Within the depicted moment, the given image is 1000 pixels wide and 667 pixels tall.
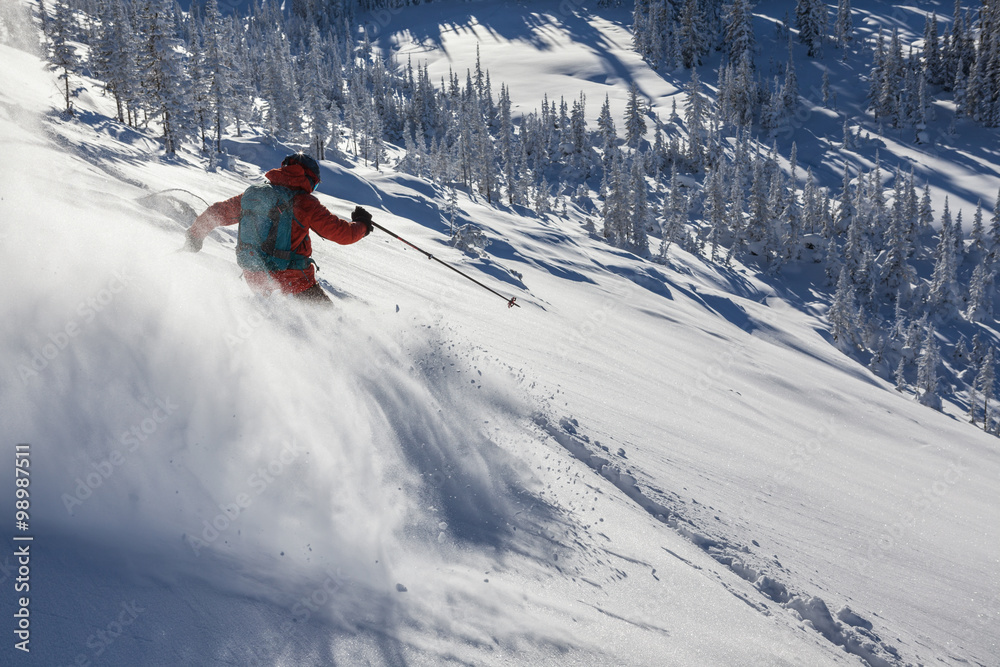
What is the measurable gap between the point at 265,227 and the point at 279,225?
14 centimetres

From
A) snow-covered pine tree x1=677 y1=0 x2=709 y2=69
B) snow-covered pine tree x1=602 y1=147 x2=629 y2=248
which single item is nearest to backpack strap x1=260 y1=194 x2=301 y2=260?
snow-covered pine tree x1=602 y1=147 x2=629 y2=248

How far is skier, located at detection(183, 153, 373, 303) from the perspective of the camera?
5848 millimetres

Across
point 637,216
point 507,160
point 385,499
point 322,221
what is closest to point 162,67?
point 637,216

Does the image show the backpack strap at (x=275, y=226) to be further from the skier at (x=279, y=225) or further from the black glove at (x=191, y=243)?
the black glove at (x=191, y=243)

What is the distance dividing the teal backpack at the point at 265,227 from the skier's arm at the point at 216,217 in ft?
0.51

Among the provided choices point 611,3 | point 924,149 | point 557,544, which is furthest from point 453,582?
point 611,3

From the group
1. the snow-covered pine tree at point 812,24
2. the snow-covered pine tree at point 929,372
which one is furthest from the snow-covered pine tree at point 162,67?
the snow-covered pine tree at point 812,24

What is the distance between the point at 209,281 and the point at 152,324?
1.49m

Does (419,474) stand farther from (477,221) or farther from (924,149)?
(924,149)

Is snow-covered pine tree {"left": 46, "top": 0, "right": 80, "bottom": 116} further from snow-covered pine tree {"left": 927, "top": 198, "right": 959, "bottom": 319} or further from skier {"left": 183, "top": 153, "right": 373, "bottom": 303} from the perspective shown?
snow-covered pine tree {"left": 927, "top": 198, "right": 959, "bottom": 319}

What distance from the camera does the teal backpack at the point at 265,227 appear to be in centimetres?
582

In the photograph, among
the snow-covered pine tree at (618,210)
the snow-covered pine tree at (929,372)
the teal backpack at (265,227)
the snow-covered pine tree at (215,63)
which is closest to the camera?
the teal backpack at (265,227)

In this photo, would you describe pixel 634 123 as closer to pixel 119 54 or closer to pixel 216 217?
pixel 119 54

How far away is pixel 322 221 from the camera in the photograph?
19.5 ft
